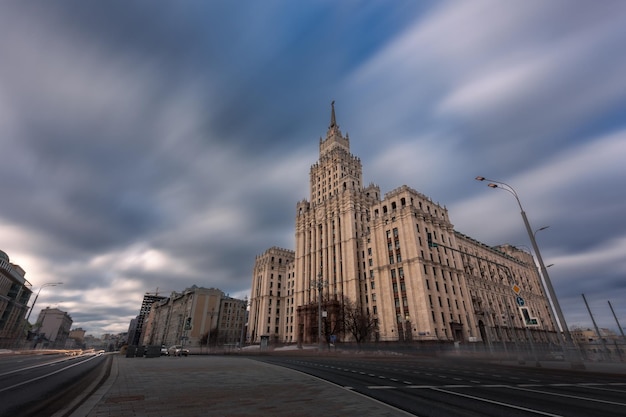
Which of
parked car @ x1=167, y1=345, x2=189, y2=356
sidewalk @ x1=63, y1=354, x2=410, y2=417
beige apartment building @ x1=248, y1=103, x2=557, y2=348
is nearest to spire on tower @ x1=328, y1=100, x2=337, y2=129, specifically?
beige apartment building @ x1=248, y1=103, x2=557, y2=348

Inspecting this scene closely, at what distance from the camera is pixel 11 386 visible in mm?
11898

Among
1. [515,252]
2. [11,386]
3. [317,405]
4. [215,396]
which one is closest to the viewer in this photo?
[317,405]

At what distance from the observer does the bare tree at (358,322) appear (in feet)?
205

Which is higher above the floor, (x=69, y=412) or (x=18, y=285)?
(x=18, y=285)

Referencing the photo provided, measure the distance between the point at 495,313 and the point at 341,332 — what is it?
53684 mm

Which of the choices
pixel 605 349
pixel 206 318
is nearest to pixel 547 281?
pixel 605 349

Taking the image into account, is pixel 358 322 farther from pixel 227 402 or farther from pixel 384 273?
pixel 227 402

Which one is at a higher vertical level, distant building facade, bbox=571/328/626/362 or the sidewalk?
distant building facade, bbox=571/328/626/362

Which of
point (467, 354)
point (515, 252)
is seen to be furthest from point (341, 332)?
point (515, 252)

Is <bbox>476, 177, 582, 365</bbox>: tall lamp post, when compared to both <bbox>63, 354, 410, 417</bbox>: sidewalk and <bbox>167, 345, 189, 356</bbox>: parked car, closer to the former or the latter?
<bbox>63, 354, 410, 417</bbox>: sidewalk

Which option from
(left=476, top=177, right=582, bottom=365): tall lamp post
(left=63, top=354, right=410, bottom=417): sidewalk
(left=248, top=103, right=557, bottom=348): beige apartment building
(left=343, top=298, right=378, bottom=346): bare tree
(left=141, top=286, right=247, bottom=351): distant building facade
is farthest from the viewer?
(left=141, top=286, right=247, bottom=351): distant building facade

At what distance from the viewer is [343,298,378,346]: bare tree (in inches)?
2462

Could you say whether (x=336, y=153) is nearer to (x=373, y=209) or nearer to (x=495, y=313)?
(x=373, y=209)

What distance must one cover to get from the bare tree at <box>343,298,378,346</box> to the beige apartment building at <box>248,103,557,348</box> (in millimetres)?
1506
